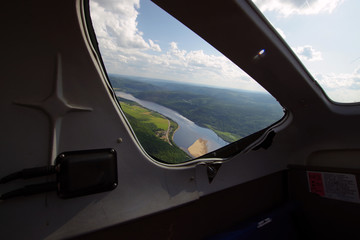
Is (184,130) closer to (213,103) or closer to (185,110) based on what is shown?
(185,110)

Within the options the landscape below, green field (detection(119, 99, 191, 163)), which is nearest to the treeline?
the landscape below

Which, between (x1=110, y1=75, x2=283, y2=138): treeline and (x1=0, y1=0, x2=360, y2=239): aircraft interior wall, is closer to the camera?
(x1=0, y1=0, x2=360, y2=239): aircraft interior wall

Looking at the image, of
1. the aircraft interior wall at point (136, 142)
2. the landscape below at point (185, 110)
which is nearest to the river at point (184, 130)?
the landscape below at point (185, 110)

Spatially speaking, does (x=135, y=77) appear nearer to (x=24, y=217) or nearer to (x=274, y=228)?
(x=24, y=217)

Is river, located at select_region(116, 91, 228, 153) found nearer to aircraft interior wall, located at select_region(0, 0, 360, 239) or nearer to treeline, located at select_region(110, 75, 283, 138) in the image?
treeline, located at select_region(110, 75, 283, 138)

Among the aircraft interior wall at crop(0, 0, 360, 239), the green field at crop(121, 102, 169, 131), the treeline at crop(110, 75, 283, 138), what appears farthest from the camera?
the treeline at crop(110, 75, 283, 138)

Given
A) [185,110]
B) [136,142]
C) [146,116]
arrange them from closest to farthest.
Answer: [136,142]
[146,116]
[185,110]

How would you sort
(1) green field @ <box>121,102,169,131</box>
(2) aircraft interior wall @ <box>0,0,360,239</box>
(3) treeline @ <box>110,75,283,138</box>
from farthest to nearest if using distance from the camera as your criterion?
1. (3) treeline @ <box>110,75,283,138</box>
2. (1) green field @ <box>121,102,169,131</box>
3. (2) aircraft interior wall @ <box>0,0,360,239</box>

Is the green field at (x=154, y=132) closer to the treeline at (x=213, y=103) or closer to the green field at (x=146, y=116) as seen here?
the green field at (x=146, y=116)

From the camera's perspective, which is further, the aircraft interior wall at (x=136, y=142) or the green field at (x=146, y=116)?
the green field at (x=146, y=116)

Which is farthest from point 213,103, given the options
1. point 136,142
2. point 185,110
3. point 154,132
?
point 136,142

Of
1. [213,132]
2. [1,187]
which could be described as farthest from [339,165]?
[1,187]
